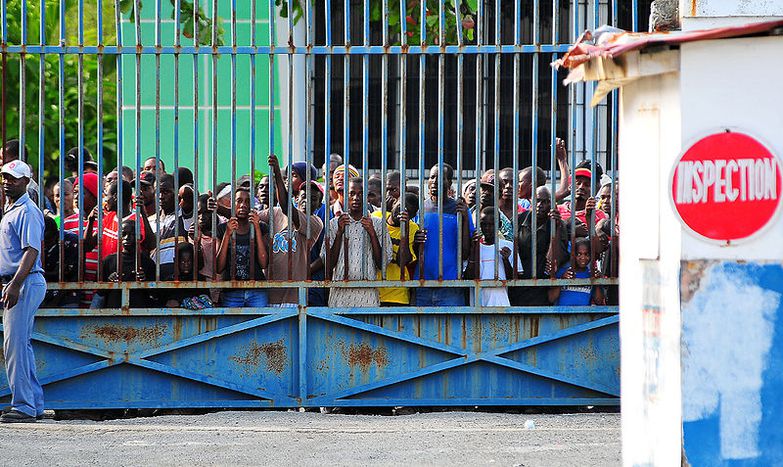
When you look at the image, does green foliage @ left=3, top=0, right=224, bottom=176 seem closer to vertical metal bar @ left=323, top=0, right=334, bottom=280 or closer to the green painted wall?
the green painted wall

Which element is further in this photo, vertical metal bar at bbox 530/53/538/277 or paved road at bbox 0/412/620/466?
vertical metal bar at bbox 530/53/538/277

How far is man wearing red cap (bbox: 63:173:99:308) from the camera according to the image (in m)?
9.43

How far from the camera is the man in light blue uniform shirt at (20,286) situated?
9062 mm

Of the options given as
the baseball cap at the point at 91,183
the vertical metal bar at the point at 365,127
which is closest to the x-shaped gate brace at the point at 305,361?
the vertical metal bar at the point at 365,127

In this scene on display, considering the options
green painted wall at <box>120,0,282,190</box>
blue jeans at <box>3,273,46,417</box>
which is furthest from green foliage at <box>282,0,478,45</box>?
blue jeans at <box>3,273,46,417</box>

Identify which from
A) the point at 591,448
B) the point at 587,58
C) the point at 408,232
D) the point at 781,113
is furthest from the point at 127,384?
the point at 781,113

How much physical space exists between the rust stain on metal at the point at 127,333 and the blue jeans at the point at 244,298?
45 centimetres

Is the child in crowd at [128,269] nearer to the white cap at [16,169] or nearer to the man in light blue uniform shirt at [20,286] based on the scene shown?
the man in light blue uniform shirt at [20,286]

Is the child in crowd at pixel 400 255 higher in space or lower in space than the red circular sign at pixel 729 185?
lower

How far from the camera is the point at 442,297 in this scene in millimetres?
9688

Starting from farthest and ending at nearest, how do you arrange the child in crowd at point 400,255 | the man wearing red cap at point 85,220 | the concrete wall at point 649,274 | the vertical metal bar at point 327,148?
the child in crowd at point 400,255
the man wearing red cap at point 85,220
the vertical metal bar at point 327,148
the concrete wall at point 649,274

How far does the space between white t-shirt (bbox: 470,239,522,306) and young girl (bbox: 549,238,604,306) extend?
0.95 ft

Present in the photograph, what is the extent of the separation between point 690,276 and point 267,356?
4.56 metres

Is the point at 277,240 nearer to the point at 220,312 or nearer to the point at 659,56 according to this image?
the point at 220,312
